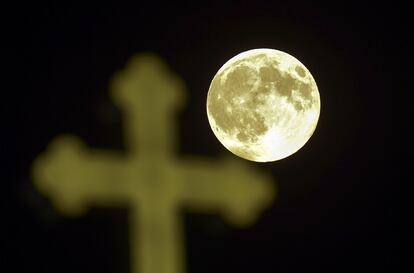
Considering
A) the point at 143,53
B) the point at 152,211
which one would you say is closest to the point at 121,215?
the point at 152,211

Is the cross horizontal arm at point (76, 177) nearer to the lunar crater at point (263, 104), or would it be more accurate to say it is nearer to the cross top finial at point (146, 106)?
the cross top finial at point (146, 106)

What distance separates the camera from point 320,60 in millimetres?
4367

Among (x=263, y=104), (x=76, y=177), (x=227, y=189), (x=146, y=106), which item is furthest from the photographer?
A: (x=227, y=189)

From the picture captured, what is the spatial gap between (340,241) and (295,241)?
0.53ft

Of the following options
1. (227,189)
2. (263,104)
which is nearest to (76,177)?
(227,189)

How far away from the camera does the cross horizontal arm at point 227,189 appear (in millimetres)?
3980

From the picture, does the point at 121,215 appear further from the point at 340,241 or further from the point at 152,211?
the point at 340,241

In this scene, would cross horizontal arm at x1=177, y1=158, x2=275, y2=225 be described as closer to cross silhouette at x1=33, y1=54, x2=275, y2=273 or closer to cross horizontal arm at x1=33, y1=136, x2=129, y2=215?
cross silhouette at x1=33, y1=54, x2=275, y2=273

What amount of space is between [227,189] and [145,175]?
0.28m

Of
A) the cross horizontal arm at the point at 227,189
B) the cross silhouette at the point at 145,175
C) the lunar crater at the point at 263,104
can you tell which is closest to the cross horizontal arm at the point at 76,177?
the cross silhouette at the point at 145,175

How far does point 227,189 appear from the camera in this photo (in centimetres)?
408

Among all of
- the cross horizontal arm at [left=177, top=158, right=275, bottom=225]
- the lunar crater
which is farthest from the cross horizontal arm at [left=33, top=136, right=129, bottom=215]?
the lunar crater

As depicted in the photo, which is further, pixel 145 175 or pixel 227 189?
pixel 227 189

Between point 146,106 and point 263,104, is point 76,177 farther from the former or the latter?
point 263,104
